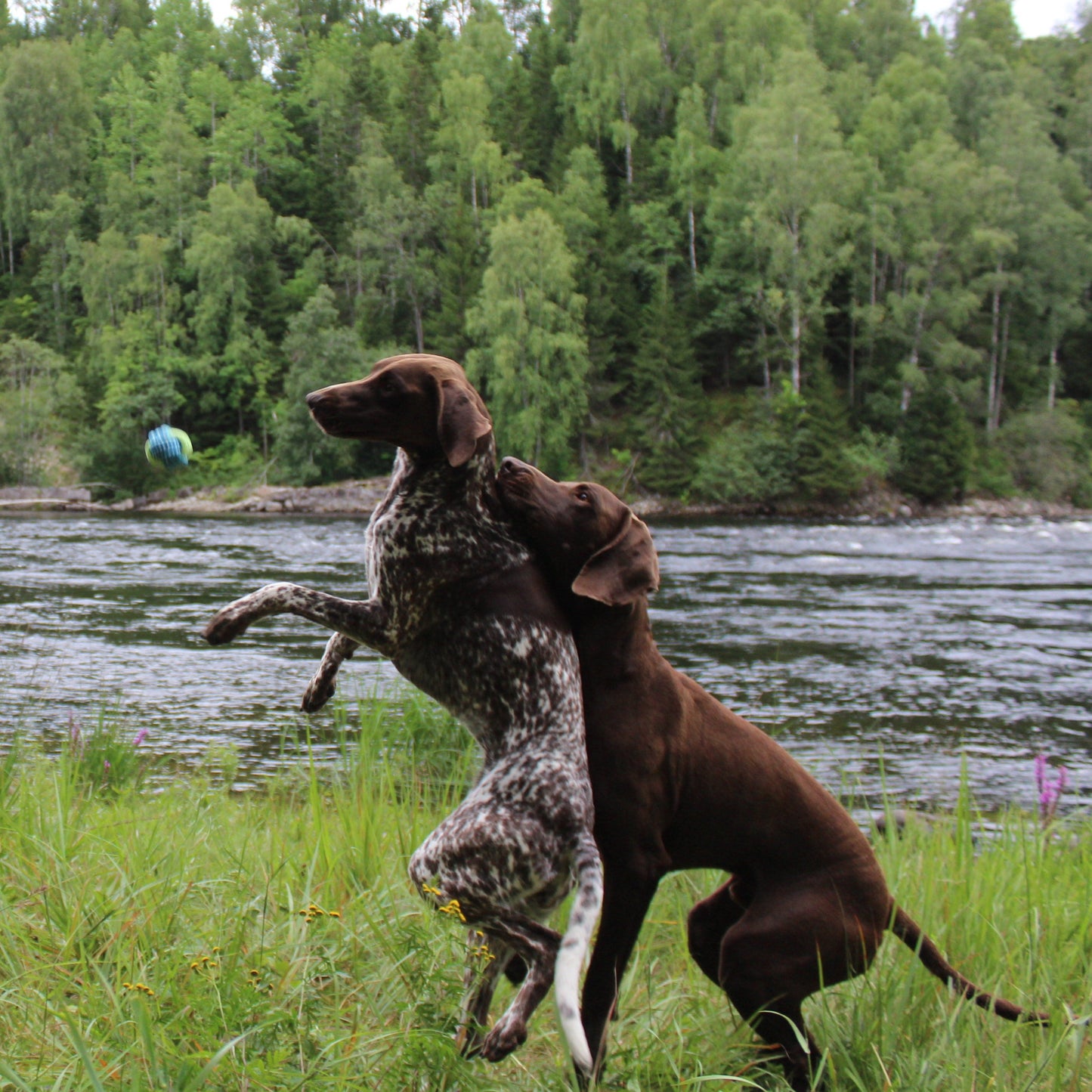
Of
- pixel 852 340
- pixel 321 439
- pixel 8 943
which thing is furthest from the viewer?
pixel 852 340

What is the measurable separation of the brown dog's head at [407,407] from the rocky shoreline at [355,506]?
134ft

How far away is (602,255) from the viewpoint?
205ft

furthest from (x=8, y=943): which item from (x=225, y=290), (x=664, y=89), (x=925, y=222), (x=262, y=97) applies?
(x=262, y=97)

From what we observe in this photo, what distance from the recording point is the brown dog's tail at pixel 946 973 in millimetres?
2760

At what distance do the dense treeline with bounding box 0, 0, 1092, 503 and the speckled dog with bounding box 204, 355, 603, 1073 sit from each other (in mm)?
47678

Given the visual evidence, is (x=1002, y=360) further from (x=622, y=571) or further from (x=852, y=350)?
(x=622, y=571)

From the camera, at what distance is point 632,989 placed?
3.43 metres

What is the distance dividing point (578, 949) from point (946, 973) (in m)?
1.21

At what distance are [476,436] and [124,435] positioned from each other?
5480 cm

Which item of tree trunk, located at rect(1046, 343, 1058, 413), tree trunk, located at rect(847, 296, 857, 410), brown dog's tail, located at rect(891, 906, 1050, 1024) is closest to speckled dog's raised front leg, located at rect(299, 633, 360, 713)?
brown dog's tail, located at rect(891, 906, 1050, 1024)

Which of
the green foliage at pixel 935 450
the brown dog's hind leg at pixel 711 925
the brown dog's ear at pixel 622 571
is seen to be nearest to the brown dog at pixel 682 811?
the brown dog's ear at pixel 622 571

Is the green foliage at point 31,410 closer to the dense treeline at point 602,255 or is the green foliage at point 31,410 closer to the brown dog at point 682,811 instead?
the dense treeline at point 602,255

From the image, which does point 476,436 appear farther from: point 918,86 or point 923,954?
point 918,86

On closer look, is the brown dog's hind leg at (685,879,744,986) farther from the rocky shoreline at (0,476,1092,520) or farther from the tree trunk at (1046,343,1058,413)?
the tree trunk at (1046,343,1058,413)
